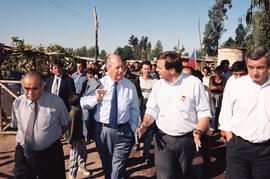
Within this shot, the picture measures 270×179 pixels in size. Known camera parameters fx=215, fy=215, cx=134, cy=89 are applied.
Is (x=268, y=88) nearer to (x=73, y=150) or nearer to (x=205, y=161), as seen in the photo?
(x=205, y=161)

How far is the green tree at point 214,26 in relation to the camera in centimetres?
4850

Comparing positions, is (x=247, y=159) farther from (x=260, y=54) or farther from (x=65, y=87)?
(x=65, y=87)

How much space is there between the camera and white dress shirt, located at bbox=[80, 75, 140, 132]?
3.28m

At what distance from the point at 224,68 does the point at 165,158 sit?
5289 millimetres

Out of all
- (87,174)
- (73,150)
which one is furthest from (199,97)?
(87,174)

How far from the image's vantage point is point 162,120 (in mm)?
2850

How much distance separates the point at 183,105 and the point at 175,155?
2.16 ft

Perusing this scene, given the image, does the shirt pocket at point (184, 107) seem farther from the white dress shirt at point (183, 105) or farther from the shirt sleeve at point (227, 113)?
the shirt sleeve at point (227, 113)

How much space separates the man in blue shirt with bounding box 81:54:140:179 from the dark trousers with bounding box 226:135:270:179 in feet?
4.80

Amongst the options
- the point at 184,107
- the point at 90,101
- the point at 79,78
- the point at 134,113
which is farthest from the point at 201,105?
the point at 79,78

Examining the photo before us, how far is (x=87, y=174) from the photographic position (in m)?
4.45

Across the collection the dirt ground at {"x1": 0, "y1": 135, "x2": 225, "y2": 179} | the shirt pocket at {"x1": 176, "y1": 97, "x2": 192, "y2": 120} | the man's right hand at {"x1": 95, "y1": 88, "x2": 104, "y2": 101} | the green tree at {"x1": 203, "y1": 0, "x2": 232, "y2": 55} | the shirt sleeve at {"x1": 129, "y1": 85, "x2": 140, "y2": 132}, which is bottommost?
the dirt ground at {"x1": 0, "y1": 135, "x2": 225, "y2": 179}

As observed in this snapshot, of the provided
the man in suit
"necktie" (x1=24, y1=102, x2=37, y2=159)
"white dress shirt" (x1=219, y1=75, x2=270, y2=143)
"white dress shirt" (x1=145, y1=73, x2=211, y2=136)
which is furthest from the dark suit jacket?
"white dress shirt" (x1=219, y1=75, x2=270, y2=143)

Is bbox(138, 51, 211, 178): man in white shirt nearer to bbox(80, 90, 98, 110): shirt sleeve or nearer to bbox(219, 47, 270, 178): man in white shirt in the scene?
bbox(219, 47, 270, 178): man in white shirt
